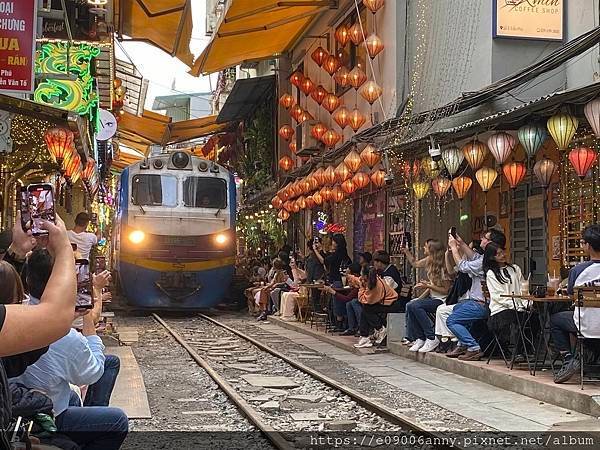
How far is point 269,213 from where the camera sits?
2762 centimetres

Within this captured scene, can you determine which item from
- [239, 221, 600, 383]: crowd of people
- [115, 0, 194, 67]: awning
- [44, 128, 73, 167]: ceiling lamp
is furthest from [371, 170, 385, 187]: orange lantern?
[44, 128, 73, 167]: ceiling lamp

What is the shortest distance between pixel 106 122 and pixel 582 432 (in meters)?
16.0

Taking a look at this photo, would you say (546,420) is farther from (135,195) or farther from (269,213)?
(269,213)

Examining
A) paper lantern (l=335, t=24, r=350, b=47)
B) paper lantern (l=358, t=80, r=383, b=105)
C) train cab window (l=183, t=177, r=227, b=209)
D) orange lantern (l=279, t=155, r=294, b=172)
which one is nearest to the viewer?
paper lantern (l=358, t=80, r=383, b=105)

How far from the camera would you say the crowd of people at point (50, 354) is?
7.65 feet

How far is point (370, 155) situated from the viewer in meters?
14.5

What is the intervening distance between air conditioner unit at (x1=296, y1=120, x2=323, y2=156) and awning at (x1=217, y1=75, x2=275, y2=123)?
4972 millimetres

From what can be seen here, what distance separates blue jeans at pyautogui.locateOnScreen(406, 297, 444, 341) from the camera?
35.5ft

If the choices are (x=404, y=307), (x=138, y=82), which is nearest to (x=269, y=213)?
(x=138, y=82)

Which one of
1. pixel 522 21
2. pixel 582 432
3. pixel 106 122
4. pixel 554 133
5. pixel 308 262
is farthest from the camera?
pixel 106 122

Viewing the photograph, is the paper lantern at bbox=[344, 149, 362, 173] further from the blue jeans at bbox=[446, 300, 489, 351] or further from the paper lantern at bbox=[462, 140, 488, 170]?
the blue jeans at bbox=[446, 300, 489, 351]

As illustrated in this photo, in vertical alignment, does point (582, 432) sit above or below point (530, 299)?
below

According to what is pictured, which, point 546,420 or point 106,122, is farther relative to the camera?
point 106,122

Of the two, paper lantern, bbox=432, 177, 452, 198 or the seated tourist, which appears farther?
paper lantern, bbox=432, 177, 452, 198
